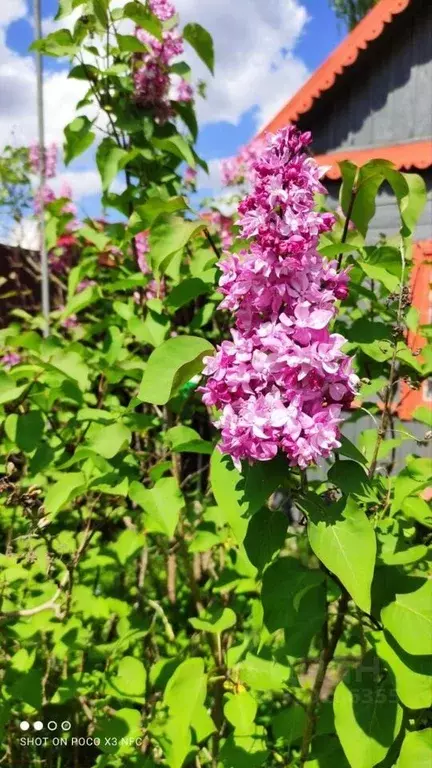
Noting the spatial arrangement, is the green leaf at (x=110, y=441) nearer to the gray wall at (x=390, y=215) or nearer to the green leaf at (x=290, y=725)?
the green leaf at (x=290, y=725)

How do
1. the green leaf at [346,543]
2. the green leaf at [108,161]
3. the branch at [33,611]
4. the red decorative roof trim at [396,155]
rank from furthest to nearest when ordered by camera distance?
the red decorative roof trim at [396,155], the green leaf at [108,161], the branch at [33,611], the green leaf at [346,543]

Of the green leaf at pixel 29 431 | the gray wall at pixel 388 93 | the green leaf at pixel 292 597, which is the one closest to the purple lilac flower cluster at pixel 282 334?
the green leaf at pixel 292 597

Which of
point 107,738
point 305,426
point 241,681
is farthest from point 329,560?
point 107,738

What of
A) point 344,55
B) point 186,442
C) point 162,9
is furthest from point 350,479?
point 344,55

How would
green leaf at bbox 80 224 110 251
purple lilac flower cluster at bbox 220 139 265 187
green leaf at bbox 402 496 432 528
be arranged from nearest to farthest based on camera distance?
green leaf at bbox 402 496 432 528 → green leaf at bbox 80 224 110 251 → purple lilac flower cluster at bbox 220 139 265 187

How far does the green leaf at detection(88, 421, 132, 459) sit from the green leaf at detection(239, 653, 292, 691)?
→ 55 centimetres

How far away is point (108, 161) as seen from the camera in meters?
1.91

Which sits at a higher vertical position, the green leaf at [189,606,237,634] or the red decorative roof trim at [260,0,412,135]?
the red decorative roof trim at [260,0,412,135]

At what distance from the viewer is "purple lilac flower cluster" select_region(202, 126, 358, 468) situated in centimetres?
88

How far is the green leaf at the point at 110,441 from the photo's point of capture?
1339mm

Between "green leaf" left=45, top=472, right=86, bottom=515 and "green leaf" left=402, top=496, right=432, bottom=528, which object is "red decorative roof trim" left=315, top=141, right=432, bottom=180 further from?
"green leaf" left=45, top=472, right=86, bottom=515

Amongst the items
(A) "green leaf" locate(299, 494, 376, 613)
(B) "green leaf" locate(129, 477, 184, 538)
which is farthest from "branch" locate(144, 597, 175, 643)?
(A) "green leaf" locate(299, 494, 376, 613)

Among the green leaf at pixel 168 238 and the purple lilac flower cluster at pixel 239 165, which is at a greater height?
the purple lilac flower cluster at pixel 239 165

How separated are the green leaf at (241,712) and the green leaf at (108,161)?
4.58ft
